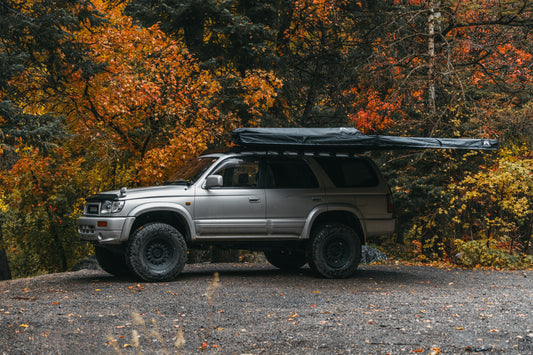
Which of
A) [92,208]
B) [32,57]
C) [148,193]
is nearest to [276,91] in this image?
[32,57]

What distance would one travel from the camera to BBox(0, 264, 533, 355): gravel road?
6.22m

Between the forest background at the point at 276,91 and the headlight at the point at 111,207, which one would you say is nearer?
the headlight at the point at 111,207

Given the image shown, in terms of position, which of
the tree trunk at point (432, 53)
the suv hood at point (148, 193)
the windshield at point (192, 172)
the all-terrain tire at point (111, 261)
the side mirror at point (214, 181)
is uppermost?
the tree trunk at point (432, 53)

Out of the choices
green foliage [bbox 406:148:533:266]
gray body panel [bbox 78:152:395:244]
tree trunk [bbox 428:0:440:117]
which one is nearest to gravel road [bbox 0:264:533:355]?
gray body panel [bbox 78:152:395:244]

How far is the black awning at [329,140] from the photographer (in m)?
10.6

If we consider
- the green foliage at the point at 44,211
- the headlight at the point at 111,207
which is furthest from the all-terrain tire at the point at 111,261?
the green foliage at the point at 44,211

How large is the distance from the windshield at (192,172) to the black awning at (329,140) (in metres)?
0.75

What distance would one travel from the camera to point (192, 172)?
37.1ft

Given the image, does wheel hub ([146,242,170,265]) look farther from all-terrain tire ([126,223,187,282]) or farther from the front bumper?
the front bumper

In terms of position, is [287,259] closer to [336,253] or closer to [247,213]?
[336,253]

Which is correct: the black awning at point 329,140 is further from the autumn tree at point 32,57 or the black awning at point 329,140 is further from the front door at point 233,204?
the autumn tree at point 32,57

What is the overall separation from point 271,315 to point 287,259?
5243mm

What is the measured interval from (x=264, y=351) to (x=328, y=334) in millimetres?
915

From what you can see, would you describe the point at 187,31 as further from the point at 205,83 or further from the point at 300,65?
the point at 300,65
